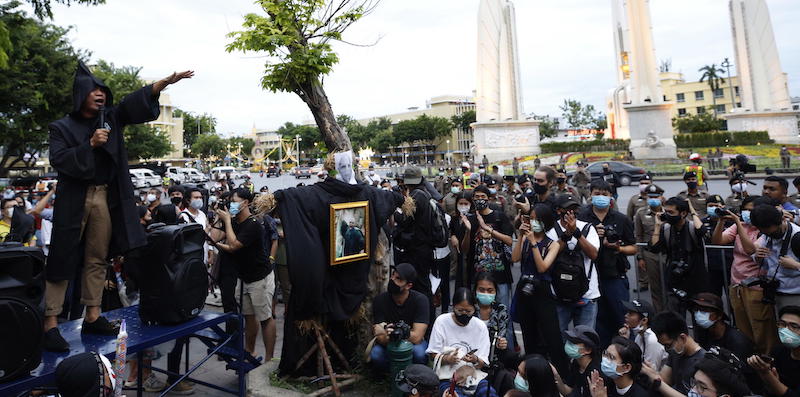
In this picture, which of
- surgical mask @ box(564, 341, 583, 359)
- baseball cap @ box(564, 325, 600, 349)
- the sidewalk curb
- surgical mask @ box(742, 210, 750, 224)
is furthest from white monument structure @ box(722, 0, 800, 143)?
the sidewalk curb

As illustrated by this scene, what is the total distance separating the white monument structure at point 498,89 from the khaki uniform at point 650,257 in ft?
96.4

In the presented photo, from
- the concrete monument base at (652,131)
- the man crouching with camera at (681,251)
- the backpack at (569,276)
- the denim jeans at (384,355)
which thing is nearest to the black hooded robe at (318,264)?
the denim jeans at (384,355)

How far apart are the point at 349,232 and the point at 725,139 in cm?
4568

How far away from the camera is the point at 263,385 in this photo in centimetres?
460

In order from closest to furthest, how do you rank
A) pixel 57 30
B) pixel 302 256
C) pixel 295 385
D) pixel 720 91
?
pixel 302 256
pixel 295 385
pixel 57 30
pixel 720 91

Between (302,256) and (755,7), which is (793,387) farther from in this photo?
(755,7)

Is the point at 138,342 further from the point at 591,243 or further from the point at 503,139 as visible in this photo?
the point at 503,139

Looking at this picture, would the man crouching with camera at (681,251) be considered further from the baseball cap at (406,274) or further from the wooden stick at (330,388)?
the wooden stick at (330,388)

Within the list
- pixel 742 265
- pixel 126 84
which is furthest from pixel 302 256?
pixel 126 84

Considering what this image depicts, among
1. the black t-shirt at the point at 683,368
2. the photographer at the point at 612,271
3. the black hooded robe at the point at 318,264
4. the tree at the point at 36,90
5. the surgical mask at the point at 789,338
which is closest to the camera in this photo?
the surgical mask at the point at 789,338

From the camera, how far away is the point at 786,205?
19.5 feet

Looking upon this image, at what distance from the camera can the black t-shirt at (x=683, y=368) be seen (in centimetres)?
377

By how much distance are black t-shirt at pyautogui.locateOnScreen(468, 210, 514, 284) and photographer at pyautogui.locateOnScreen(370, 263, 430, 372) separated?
1534 millimetres

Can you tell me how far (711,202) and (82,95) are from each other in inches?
288
